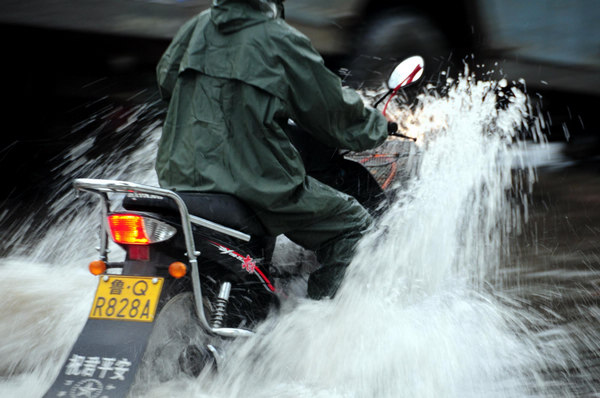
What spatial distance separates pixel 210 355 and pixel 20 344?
119cm

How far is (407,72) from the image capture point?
112 inches

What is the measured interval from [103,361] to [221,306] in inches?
20.8

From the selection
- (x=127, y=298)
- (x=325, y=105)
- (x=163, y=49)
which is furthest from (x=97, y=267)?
(x=163, y=49)

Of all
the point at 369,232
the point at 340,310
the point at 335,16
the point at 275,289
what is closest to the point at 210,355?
the point at 275,289

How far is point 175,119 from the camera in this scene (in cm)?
259

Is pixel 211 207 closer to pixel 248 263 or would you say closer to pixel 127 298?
pixel 248 263

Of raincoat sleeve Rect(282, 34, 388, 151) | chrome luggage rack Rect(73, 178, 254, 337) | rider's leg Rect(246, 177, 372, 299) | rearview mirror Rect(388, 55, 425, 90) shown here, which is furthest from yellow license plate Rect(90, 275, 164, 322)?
rearview mirror Rect(388, 55, 425, 90)

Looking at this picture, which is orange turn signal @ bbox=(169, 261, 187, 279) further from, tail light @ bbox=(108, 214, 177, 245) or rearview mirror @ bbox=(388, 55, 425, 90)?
rearview mirror @ bbox=(388, 55, 425, 90)

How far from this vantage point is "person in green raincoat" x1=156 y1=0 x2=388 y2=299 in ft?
8.04

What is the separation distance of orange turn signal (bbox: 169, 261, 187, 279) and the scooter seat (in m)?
0.21

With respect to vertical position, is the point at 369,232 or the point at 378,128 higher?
the point at 378,128

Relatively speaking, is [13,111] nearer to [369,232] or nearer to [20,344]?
[20,344]

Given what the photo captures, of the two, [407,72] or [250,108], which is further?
[407,72]

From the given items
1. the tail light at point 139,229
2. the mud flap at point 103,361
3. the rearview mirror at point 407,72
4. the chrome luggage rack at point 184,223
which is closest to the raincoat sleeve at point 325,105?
the rearview mirror at point 407,72
